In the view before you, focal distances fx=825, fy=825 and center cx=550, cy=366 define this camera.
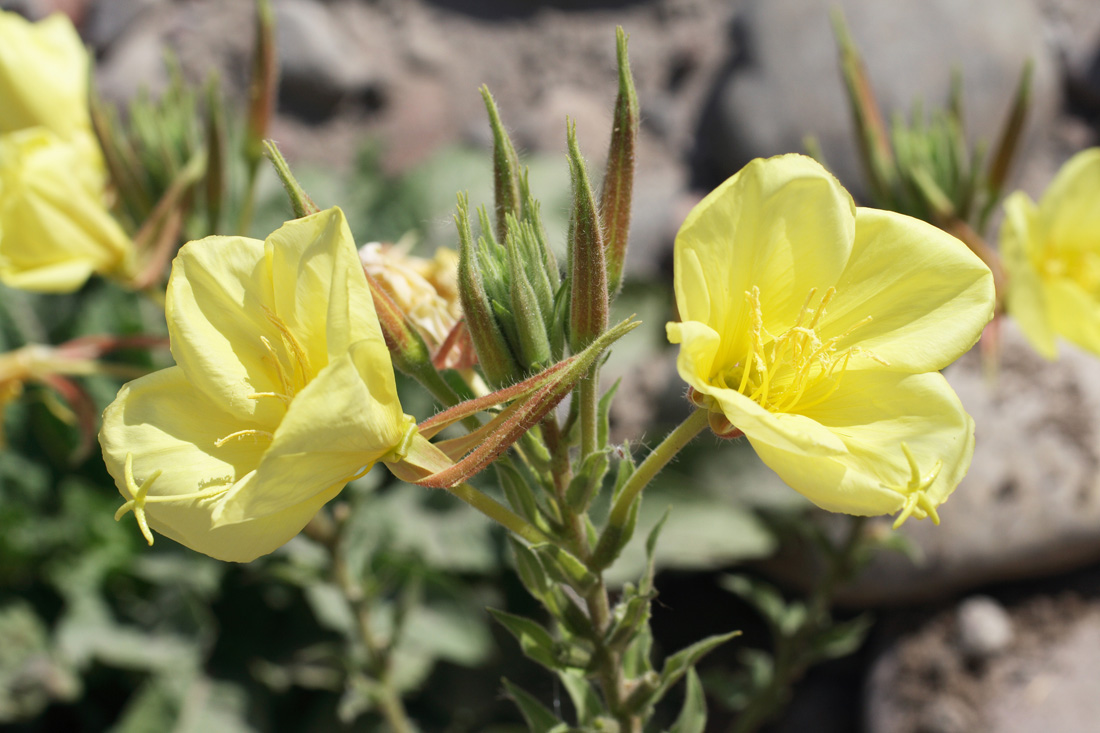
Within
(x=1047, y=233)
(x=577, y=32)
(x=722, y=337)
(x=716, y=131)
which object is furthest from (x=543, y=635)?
(x=577, y=32)

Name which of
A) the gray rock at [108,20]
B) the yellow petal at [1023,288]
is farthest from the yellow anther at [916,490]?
the gray rock at [108,20]

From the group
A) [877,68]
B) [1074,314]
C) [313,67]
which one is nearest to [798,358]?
[1074,314]

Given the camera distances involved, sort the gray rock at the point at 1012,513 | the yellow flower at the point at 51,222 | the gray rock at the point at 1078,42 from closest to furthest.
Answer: the yellow flower at the point at 51,222 < the gray rock at the point at 1012,513 < the gray rock at the point at 1078,42

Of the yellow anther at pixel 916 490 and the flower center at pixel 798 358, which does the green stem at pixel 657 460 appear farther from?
the yellow anther at pixel 916 490

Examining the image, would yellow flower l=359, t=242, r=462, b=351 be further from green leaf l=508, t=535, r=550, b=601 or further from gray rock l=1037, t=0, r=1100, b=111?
gray rock l=1037, t=0, r=1100, b=111

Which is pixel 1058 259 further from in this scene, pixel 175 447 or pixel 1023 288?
pixel 175 447

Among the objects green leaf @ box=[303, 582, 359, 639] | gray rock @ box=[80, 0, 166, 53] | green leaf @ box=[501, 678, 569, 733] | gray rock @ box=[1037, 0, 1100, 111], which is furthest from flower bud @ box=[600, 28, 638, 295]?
gray rock @ box=[80, 0, 166, 53]
